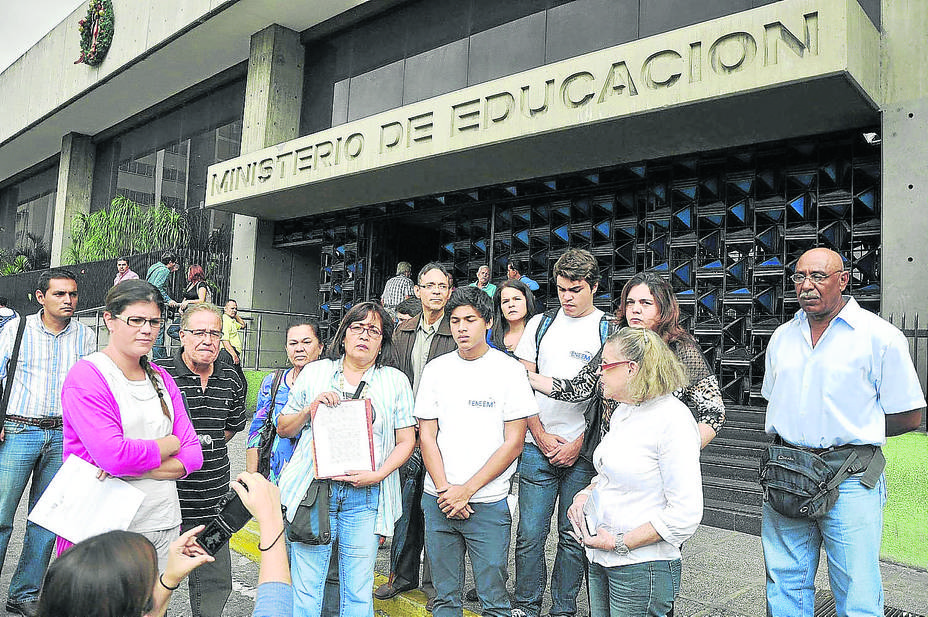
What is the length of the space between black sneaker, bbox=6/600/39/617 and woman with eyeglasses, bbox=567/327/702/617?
330cm

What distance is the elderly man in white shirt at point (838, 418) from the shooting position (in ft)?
10.6

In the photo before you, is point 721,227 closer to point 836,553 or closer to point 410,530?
point 410,530

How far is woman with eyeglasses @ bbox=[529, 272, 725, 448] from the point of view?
3.52m

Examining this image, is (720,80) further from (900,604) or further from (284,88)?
(284,88)

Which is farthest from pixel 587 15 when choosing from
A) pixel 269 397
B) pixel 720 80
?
pixel 269 397

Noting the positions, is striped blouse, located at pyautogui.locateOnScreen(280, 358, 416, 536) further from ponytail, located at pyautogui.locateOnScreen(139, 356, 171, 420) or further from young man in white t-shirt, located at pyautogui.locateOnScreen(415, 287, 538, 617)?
ponytail, located at pyautogui.locateOnScreen(139, 356, 171, 420)

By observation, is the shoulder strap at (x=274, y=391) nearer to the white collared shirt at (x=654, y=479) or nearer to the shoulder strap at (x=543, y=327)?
the shoulder strap at (x=543, y=327)

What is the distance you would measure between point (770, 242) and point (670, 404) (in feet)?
24.1

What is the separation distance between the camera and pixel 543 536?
4.10 metres

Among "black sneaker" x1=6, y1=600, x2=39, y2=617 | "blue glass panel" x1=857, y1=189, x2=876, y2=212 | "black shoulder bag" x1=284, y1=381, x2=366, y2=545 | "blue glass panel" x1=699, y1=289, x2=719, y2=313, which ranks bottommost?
"black sneaker" x1=6, y1=600, x2=39, y2=617

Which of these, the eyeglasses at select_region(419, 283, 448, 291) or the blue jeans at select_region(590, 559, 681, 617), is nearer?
the blue jeans at select_region(590, 559, 681, 617)

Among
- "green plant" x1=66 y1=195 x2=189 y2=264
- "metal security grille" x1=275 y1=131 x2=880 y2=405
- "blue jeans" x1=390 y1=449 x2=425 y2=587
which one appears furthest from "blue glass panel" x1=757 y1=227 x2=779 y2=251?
"green plant" x1=66 y1=195 x2=189 y2=264

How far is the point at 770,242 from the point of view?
9336 mm

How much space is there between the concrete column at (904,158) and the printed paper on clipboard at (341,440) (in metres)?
6.44
